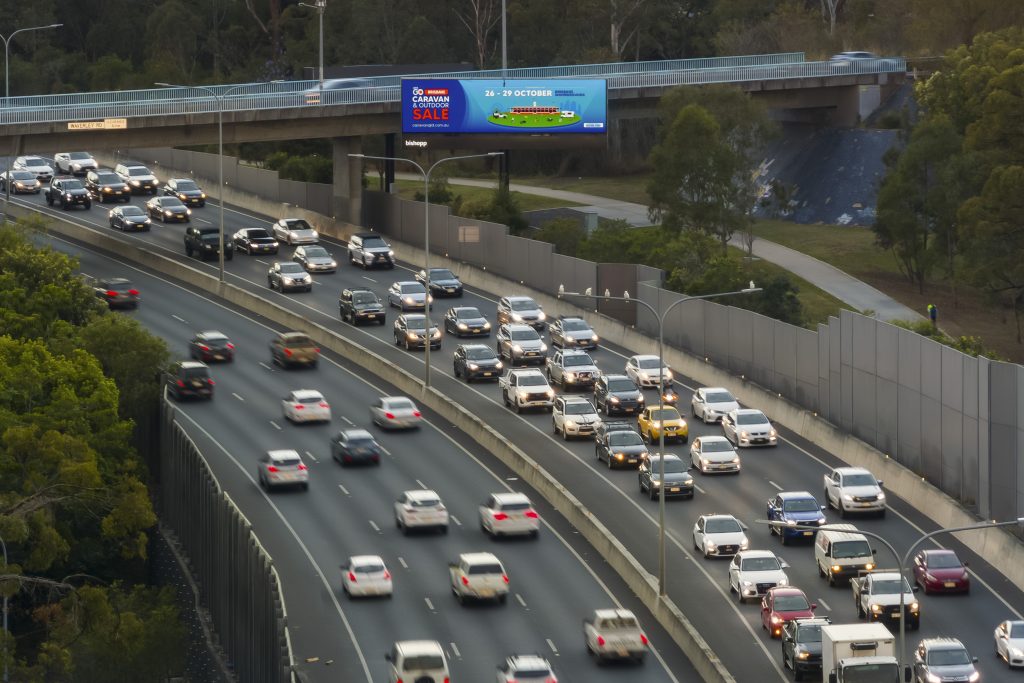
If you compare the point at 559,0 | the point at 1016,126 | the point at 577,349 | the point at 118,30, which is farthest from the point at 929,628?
the point at 118,30

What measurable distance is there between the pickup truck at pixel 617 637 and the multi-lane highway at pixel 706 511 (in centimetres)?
233

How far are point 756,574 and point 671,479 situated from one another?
919 centimetres

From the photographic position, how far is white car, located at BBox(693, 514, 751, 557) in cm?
5819

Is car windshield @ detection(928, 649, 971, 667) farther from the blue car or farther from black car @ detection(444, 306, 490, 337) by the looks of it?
black car @ detection(444, 306, 490, 337)

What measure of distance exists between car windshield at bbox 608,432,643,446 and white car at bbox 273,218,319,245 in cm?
4406

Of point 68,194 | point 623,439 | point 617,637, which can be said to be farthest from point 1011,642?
point 68,194

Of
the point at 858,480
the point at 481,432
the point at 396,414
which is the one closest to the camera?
the point at 858,480

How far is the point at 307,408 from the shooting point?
243 feet

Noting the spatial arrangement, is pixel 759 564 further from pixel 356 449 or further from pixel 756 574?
pixel 356 449

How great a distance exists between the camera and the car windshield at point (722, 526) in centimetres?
5853

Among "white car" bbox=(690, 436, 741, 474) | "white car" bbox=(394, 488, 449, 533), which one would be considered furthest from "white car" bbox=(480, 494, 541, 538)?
"white car" bbox=(690, 436, 741, 474)

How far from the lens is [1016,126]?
94.7m

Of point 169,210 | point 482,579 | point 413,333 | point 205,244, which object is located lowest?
point 482,579

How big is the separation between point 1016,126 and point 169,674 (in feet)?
174
